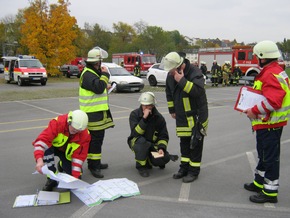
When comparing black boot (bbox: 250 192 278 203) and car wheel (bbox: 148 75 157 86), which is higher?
car wheel (bbox: 148 75 157 86)

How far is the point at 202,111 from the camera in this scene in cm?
431

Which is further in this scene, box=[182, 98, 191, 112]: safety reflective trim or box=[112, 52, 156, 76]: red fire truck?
box=[112, 52, 156, 76]: red fire truck

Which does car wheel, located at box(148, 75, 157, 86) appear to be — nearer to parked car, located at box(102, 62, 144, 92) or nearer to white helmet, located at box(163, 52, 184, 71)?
parked car, located at box(102, 62, 144, 92)

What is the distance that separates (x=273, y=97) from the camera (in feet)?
10.9

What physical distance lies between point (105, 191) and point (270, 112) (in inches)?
86.1

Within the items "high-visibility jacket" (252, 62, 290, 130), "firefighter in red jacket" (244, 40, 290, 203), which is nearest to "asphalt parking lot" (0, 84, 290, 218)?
"firefighter in red jacket" (244, 40, 290, 203)

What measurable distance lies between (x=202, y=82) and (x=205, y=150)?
2.15 metres

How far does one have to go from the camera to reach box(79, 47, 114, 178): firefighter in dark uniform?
175 inches

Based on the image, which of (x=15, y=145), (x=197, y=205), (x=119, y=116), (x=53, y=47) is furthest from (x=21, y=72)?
(x=197, y=205)

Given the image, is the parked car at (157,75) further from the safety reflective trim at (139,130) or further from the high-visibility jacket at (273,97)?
the high-visibility jacket at (273,97)

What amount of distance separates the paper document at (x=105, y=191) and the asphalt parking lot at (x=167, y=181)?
7 cm

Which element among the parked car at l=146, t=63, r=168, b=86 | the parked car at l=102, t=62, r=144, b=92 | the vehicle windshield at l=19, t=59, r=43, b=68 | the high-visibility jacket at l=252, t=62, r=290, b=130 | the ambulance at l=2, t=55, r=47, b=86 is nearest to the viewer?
the high-visibility jacket at l=252, t=62, r=290, b=130

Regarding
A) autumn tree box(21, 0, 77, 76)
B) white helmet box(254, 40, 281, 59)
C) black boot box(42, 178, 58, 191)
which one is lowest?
black boot box(42, 178, 58, 191)

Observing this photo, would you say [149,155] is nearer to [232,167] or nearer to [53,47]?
[232,167]
